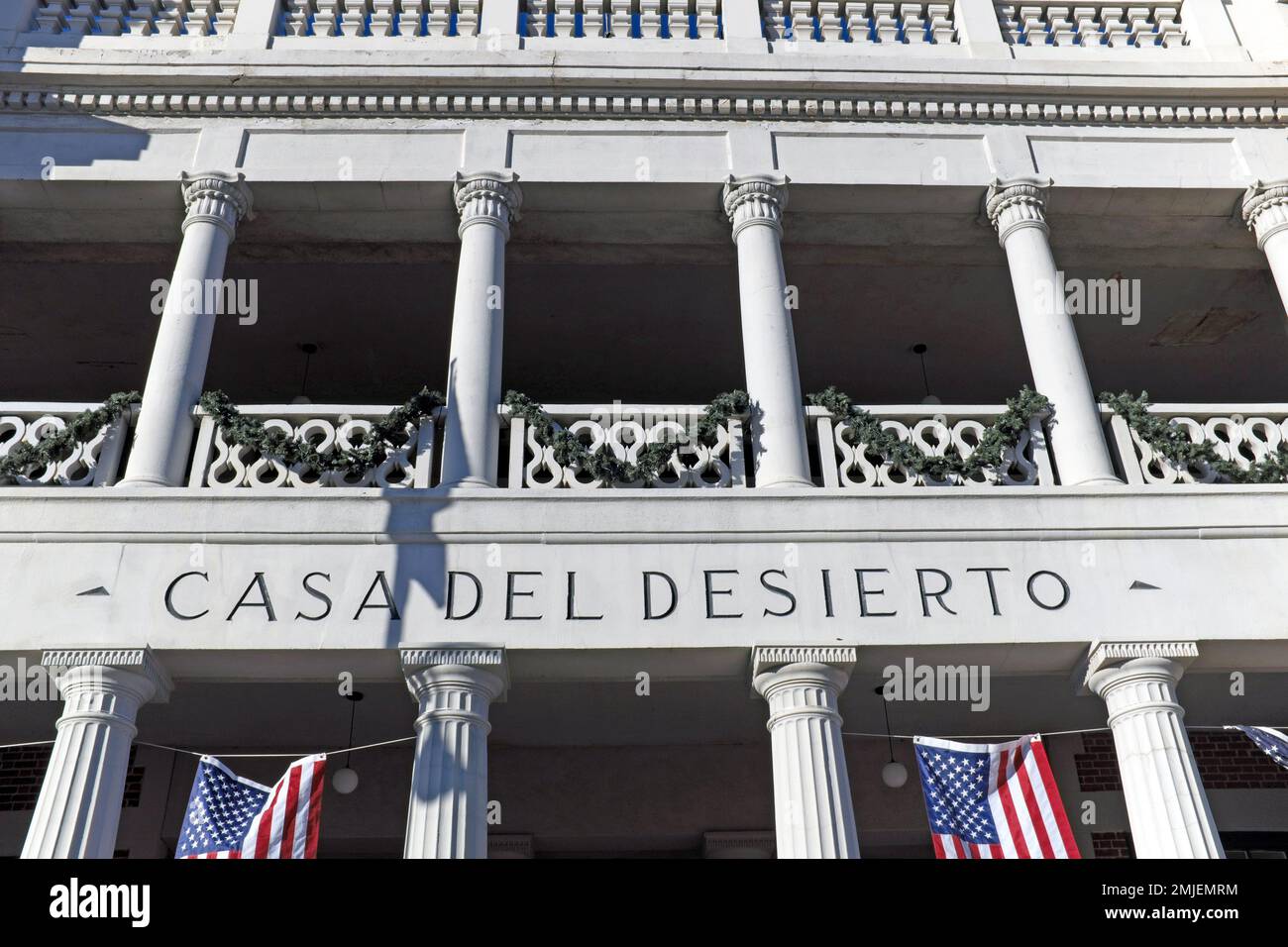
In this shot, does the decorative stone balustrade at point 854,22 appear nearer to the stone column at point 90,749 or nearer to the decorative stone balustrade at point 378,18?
the decorative stone balustrade at point 378,18

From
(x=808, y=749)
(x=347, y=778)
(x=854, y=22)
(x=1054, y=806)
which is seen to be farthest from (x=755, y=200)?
(x=347, y=778)

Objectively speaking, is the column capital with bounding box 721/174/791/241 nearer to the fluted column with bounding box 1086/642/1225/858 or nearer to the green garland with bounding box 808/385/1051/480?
the green garland with bounding box 808/385/1051/480

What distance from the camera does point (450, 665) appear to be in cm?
900

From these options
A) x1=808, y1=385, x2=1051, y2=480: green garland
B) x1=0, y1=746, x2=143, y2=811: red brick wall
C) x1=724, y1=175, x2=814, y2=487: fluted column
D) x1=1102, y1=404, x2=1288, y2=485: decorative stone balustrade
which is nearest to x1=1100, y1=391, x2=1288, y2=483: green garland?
x1=1102, y1=404, x2=1288, y2=485: decorative stone balustrade

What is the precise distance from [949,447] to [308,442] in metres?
5.39

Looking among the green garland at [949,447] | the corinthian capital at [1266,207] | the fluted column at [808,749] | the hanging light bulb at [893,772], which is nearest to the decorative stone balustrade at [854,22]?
the corinthian capital at [1266,207]

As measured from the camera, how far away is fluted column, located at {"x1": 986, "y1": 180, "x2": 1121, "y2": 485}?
10336mm

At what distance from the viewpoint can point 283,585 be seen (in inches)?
369

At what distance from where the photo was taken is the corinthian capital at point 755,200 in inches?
459

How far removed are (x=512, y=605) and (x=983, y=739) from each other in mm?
5639

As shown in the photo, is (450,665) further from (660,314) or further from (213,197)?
(660,314)

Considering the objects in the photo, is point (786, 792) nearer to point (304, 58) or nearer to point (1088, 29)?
point (304, 58)
